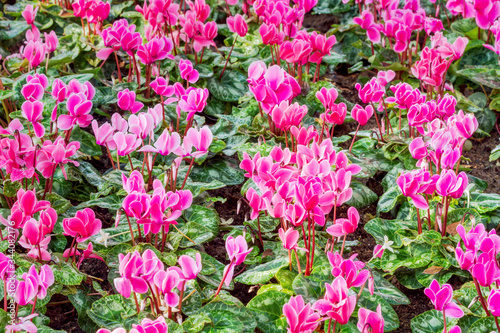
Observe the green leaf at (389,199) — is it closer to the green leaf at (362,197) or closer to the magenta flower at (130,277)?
the green leaf at (362,197)

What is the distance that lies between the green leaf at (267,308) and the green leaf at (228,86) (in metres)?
1.63

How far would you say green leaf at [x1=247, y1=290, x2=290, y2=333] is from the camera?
5.48ft

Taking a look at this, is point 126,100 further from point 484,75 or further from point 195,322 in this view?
point 484,75

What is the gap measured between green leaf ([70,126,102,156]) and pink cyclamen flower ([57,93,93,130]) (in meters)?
0.56

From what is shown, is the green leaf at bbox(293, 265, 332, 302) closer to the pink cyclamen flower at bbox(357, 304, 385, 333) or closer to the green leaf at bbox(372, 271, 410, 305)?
the green leaf at bbox(372, 271, 410, 305)

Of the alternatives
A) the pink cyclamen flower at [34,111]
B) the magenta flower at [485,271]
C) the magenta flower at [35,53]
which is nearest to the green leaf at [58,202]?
the pink cyclamen flower at [34,111]

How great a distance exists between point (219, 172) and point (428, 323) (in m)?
1.19

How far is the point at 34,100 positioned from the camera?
2117 millimetres

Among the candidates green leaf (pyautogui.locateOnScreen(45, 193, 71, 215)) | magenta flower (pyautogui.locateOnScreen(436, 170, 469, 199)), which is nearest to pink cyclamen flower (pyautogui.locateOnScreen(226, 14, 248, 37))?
green leaf (pyautogui.locateOnScreen(45, 193, 71, 215))

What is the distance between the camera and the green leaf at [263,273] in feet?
5.92

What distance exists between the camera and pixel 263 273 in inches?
72.0

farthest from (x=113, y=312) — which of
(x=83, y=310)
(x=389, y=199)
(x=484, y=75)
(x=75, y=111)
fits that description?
(x=484, y=75)

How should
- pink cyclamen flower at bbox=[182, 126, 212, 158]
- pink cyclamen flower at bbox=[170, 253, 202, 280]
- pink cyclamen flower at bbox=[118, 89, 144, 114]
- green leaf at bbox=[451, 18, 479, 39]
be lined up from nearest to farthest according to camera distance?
1. pink cyclamen flower at bbox=[170, 253, 202, 280]
2. pink cyclamen flower at bbox=[182, 126, 212, 158]
3. pink cyclamen flower at bbox=[118, 89, 144, 114]
4. green leaf at bbox=[451, 18, 479, 39]

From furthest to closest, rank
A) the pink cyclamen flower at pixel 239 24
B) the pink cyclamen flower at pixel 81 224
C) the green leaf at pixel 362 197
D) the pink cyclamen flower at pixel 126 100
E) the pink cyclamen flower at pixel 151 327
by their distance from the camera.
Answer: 1. the pink cyclamen flower at pixel 239 24
2. the green leaf at pixel 362 197
3. the pink cyclamen flower at pixel 126 100
4. the pink cyclamen flower at pixel 81 224
5. the pink cyclamen flower at pixel 151 327
